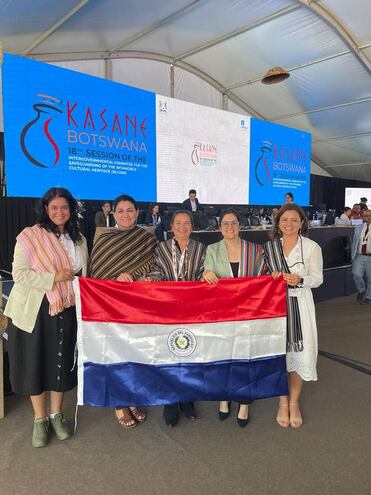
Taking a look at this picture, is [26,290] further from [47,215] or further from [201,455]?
[201,455]

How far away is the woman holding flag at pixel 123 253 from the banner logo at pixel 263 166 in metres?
5.19

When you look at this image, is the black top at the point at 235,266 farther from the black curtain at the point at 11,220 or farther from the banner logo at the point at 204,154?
the black curtain at the point at 11,220

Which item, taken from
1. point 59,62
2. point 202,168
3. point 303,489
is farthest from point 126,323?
point 59,62

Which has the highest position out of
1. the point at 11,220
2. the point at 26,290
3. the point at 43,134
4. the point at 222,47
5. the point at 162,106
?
the point at 222,47

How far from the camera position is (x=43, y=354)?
6.20 feet

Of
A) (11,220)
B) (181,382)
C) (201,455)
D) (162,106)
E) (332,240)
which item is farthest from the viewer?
(11,220)

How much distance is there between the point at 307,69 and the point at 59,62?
5.73m

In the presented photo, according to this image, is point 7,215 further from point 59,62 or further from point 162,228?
point 162,228

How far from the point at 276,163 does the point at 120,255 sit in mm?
5855

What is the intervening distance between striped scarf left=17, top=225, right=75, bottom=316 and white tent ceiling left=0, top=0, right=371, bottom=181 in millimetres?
4768

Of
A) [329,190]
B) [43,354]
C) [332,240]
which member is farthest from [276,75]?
[329,190]

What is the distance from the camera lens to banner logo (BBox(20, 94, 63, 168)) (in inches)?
158

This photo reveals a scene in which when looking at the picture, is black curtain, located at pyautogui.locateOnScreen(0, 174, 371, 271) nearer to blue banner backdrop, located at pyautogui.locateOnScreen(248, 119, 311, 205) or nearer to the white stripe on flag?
blue banner backdrop, located at pyautogui.locateOnScreen(248, 119, 311, 205)

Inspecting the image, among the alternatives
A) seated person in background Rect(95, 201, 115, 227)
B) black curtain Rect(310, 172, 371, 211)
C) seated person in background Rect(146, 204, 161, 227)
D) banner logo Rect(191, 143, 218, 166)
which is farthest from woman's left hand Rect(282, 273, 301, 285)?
black curtain Rect(310, 172, 371, 211)
